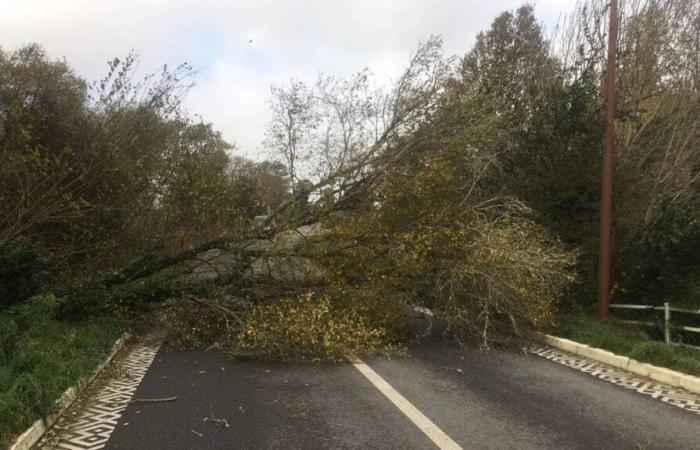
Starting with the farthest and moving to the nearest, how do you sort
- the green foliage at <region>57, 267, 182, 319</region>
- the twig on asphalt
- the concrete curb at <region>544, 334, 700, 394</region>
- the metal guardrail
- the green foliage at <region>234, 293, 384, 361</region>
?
1. the green foliage at <region>57, 267, 182, 319</region>
2. the metal guardrail
3. the green foliage at <region>234, 293, 384, 361</region>
4. the concrete curb at <region>544, 334, 700, 394</region>
5. the twig on asphalt

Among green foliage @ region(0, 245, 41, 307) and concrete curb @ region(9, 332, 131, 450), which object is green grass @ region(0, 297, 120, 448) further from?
green foliage @ region(0, 245, 41, 307)

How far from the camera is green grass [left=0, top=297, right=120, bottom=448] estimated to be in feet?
18.0

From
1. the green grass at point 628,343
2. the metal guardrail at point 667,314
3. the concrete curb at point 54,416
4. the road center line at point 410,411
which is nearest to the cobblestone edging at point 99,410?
the concrete curb at point 54,416

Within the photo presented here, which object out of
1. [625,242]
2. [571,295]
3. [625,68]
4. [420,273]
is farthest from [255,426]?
[625,68]

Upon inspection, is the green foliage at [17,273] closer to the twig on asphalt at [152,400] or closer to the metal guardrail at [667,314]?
the twig on asphalt at [152,400]

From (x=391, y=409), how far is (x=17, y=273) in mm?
7310

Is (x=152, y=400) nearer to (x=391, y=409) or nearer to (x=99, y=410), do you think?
(x=99, y=410)

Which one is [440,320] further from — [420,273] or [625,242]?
[625,242]

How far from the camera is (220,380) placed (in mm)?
7676

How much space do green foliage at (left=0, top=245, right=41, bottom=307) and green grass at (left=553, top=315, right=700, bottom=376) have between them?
9.07 meters

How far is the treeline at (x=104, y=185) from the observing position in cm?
1098

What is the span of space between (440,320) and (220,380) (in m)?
4.35

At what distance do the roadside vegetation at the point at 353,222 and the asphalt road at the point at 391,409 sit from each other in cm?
101

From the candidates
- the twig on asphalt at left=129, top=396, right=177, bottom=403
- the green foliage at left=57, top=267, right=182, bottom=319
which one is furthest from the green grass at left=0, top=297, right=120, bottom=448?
the twig on asphalt at left=129, top=396, right=177, bottom=403
